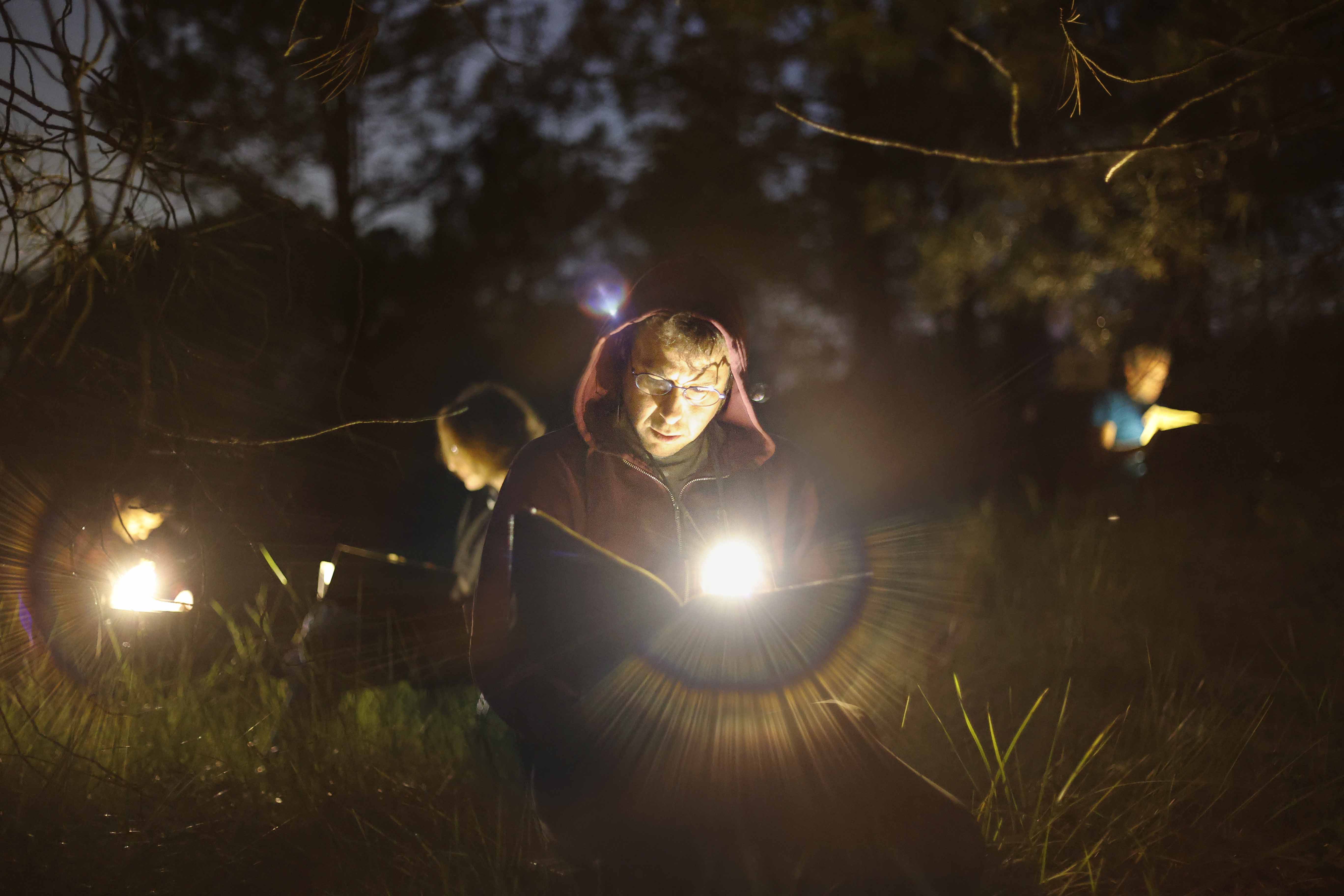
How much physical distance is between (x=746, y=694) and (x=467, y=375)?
871 cm

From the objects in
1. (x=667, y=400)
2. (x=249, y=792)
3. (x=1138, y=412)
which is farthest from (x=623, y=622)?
(x=1138, y=412)

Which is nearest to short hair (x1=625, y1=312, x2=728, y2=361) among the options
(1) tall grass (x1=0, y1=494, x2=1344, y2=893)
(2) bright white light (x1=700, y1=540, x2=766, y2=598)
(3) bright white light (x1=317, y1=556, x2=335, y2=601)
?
(2) bright white light (x1=700, y1=540, x2=766, y2=598)

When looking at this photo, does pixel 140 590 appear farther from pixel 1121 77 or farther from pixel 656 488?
pixel 1121 77

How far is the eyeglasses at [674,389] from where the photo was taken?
2111mm

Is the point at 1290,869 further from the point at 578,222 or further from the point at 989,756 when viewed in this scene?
the point at 578,222

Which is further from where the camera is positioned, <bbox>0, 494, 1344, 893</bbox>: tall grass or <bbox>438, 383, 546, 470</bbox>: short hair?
<bbox>438, 383, 546, 470</bbox>: short hair

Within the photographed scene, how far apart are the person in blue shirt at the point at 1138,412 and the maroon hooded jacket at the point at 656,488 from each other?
13.2 ft

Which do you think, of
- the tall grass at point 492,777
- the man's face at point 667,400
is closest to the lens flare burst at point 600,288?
the tall grass at point 492,777

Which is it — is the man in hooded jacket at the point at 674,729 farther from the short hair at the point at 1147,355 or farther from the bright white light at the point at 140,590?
the short hair at the point at 1147,355

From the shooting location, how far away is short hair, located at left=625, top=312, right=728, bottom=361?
6.94 ft

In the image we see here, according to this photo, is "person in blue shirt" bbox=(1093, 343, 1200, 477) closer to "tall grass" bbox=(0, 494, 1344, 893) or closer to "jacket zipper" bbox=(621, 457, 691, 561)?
"tall grass" bbox=(0, 494, 1344, 893)

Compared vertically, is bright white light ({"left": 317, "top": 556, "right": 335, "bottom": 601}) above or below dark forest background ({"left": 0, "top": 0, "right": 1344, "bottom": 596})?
below

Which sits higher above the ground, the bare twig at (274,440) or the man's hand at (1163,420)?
the bare twig at (274,440)

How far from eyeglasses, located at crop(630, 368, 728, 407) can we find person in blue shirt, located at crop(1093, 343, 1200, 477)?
13.8 ft
